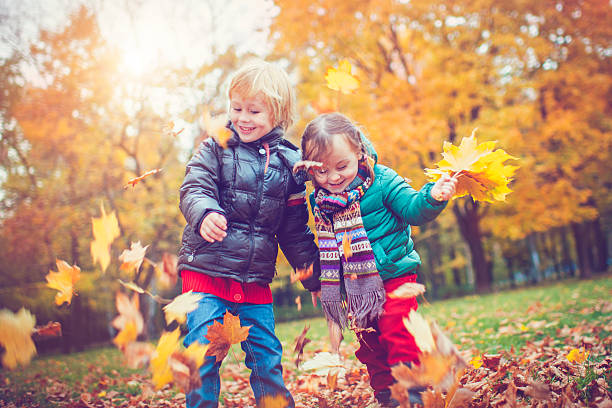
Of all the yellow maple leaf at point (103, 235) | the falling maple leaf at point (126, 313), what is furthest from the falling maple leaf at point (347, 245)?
the yellow maple leaf at point (103, 235)

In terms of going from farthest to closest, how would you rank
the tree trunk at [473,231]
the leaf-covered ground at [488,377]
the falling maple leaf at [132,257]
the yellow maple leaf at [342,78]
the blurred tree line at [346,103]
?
1. the tree trunk at [473,231]
2. the blurred tree line at [346,103]
3. the yellow maple leaf at [342,78]
4. the falling maple leaf at [132,257]
5. the leaf-covered ground at [488,377]

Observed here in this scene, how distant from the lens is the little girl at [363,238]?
2010 millimetres

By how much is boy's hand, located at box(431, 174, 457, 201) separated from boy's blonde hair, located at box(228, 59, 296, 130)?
91cm

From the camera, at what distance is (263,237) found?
2.18 metres

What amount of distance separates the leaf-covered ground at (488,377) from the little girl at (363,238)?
19cm

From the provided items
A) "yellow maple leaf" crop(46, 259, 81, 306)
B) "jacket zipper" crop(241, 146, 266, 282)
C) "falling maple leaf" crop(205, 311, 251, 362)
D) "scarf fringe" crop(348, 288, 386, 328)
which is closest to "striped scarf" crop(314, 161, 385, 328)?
"scarf fringe" crop(348, 288, 386, 328)

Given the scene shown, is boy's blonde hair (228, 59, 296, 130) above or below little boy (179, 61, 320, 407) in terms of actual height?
above

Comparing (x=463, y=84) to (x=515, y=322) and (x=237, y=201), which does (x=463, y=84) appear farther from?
(x=237, y=201)

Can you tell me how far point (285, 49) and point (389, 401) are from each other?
9.63 metres

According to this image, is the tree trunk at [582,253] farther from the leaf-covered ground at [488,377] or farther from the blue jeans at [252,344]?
the blue jeans at [252,344]

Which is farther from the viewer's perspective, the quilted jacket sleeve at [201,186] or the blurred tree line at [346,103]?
the blurred tree line at [346,103]

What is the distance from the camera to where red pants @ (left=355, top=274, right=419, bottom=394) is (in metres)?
1.96

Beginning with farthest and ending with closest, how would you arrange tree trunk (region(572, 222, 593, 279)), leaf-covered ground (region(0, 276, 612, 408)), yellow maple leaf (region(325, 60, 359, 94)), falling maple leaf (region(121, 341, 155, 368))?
tree trunk (region(572, 222, 593, 279))
yellow maple leaf (region(325, 60, 359, 94))
leaf-covered ground (region(0, 276, 612, 408))
falling maple leaf (region(121, 341, 155, 368))

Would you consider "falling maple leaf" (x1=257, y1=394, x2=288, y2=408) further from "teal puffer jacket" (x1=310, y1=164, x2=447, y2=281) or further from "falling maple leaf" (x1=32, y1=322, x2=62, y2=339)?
"falling maple leaf" (x1=32, y1=322, x2=62, y2=339)
